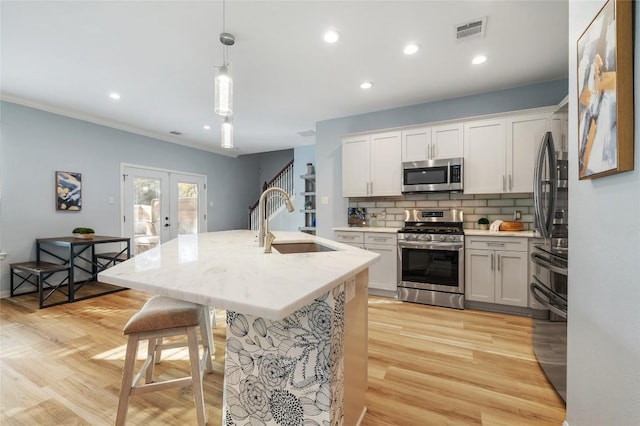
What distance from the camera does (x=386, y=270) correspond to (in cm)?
383

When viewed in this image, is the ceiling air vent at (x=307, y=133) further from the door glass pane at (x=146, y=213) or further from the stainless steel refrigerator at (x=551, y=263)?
the stainless steel refrigerator at (x=551, y=263)

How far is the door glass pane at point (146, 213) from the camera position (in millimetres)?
5504

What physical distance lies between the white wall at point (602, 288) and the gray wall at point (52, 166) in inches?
237

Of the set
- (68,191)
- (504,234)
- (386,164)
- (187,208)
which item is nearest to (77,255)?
(68,191)

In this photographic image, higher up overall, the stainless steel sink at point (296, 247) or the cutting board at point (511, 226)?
the cutting board at point (511, 226)

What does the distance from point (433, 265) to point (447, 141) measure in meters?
1.60

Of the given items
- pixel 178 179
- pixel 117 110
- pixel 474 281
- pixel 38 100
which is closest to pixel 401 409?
pixel 474 281

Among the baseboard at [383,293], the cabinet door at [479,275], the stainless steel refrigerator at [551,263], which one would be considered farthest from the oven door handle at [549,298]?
the baseboard at [383,293]

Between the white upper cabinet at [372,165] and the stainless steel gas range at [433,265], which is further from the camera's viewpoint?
the white upper cabinet at [372,165]

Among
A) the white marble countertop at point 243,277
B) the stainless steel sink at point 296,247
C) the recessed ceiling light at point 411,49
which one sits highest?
the recessed ceiling light at point 411,49

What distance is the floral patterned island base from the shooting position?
106 cm

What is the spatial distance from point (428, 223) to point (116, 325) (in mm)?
3880

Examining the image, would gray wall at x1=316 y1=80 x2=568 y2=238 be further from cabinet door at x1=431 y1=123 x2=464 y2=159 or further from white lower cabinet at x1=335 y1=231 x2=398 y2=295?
white lower cabinet at x1=335 y1=231 x2=398 y2=295

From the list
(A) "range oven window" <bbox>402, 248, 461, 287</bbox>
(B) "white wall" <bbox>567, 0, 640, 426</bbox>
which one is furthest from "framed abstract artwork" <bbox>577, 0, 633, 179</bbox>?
(A) "range oven window" <bbox>402, 248, 461, 287</bbox>
